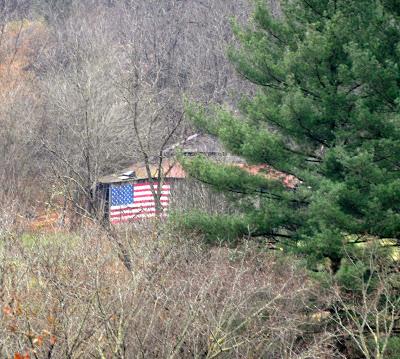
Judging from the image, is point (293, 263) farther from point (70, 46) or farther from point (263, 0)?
point (70, 46)

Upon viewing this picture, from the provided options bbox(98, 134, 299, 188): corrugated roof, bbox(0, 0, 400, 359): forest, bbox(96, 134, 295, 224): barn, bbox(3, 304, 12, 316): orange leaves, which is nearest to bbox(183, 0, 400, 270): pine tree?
bbox(0, 0, 400, 359): forest

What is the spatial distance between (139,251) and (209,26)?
33328mm

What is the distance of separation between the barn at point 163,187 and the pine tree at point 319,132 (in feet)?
2.21

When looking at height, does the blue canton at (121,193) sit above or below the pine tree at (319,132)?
below

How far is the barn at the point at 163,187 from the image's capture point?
19.4 meters

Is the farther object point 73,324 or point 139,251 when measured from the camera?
point 139,251

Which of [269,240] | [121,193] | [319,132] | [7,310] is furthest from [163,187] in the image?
[7,310]

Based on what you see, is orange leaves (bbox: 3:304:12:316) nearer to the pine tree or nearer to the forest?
the forest

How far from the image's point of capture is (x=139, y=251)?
46.1 ft

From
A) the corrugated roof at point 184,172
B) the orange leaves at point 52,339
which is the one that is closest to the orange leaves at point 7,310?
the orange leaves at point 52,339

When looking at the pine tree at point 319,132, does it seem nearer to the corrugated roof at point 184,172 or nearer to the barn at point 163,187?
the corrugated roof at point 184,172

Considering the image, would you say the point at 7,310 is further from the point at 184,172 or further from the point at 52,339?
the point at 184,172

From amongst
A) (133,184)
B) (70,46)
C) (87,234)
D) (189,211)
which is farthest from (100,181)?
(87,234)

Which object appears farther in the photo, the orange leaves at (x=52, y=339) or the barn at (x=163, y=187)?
the barn at (x=163, y=187)
